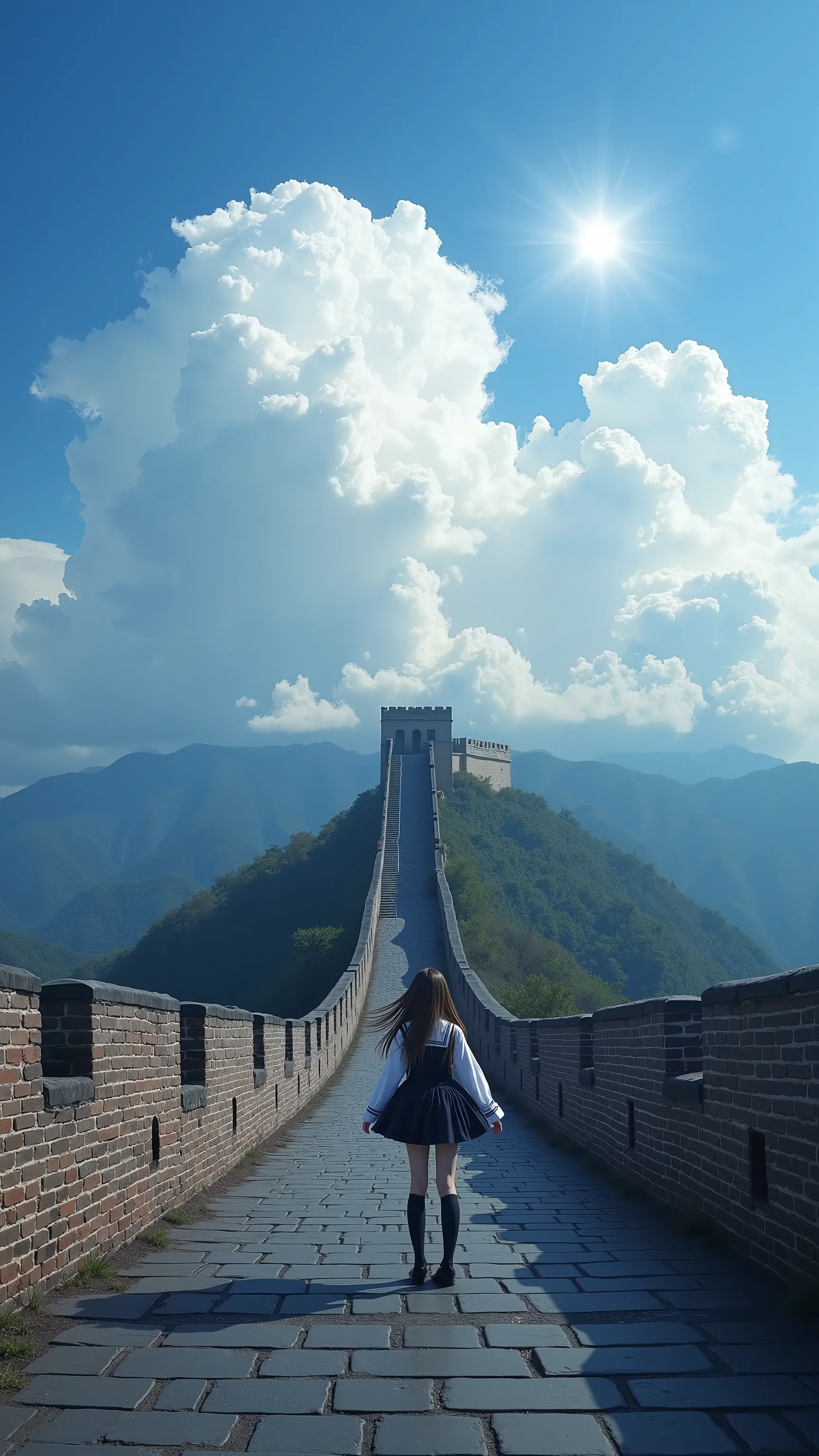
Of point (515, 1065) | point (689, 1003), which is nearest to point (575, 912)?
point (515, 1065)

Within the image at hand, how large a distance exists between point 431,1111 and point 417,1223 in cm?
45

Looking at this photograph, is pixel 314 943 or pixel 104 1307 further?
pixel 314 943

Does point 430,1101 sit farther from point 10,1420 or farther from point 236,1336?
point 10,1420

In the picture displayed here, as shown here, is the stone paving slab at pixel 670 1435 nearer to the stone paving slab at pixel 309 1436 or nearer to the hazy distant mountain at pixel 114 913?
the stone paving slab at pixel 309 1436

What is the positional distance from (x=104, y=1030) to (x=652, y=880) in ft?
303

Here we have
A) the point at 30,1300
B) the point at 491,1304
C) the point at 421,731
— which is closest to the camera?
the point at 30,1300

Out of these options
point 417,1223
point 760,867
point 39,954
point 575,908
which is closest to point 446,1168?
point 417,1223

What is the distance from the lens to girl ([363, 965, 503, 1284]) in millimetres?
4602

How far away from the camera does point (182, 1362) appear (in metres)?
3.51

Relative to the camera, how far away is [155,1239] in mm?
5305

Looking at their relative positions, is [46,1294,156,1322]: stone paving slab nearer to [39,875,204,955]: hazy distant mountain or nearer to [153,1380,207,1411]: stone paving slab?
[153,1380,207,1411]: stone paving slab

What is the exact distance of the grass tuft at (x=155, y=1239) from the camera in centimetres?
529

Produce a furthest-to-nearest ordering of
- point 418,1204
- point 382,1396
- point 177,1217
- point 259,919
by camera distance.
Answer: point 259,919, point 177,1217, point 418,1204, point 382,1396

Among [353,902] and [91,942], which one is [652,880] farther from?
[91,942]
